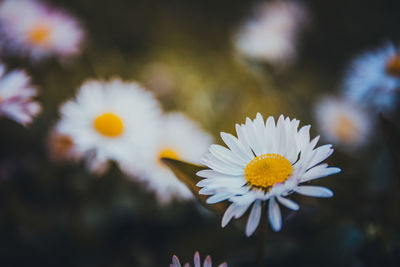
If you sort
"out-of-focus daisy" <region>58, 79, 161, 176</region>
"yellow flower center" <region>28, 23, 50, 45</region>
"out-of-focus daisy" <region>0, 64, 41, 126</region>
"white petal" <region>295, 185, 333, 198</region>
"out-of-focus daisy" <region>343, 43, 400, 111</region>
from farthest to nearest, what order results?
"yellow flower center" <region>28, 23, 50, 45</region>, "out-of-focus daisy" <region>343, 43, 400, 111</region>, "out-of-focus daisy" <region>58, 79, 161, 176</region>, "out-of-focus daisy" <region>0, 64, 41, 126</region>, "white petal" <region>295, 185, 333, 198</region>

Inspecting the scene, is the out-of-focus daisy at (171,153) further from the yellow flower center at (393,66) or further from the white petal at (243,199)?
the yellow flower center at (393,66)

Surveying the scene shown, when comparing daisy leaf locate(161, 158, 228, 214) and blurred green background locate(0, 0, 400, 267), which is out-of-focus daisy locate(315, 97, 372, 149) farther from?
daisy leaf locate(161, 158, 228, 214)

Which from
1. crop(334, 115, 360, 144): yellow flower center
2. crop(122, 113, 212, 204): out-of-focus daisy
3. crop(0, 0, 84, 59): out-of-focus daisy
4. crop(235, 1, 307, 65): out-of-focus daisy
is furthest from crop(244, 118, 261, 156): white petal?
crop(235, 1, 307, 65): out-of-focus daisy

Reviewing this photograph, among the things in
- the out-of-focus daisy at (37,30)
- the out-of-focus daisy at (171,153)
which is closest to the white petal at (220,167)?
the out-of-focus daisy at (171,153)

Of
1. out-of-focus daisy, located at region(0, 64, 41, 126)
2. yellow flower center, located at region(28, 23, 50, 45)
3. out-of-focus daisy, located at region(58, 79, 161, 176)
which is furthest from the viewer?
yellow flower center, located at region(28, 23, 50, 45)

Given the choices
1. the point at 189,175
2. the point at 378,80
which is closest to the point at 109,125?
the point at 189,175

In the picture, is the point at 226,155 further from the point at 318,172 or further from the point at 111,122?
the point at 111,122

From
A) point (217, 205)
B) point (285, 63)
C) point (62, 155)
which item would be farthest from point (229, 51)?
point (217, 205)

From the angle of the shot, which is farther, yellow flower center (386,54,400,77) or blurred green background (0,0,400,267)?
yellow flower center (386,54,400,77)
